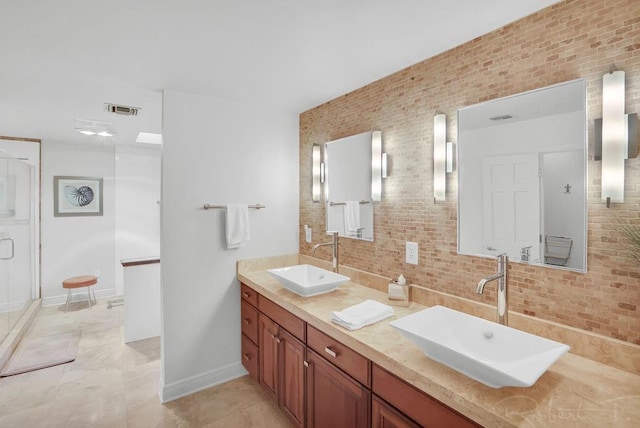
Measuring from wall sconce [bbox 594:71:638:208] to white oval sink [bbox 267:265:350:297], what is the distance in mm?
1440

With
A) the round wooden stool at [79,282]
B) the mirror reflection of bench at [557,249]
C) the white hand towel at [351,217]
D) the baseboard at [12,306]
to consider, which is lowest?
the baseboard at [12,306]

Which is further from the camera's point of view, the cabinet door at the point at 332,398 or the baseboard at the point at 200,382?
the baseboard at the point at 200,382

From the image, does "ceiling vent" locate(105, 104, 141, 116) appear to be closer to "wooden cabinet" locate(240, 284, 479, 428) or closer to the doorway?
"wooden cabinet" locate(240, 284, 479, 428)

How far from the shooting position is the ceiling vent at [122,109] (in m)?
2.66

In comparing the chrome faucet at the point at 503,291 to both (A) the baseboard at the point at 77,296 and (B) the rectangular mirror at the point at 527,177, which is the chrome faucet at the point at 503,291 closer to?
(B) the rectangular mirror at the point at 527,177

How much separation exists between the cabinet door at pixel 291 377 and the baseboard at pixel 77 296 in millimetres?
3857

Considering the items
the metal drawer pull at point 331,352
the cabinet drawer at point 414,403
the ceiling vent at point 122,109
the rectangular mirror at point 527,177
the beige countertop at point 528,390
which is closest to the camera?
the beige countertop at point 528,390

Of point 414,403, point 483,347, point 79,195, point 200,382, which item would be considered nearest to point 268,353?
point 200,382

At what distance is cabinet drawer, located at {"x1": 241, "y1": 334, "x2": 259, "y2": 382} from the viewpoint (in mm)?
2459

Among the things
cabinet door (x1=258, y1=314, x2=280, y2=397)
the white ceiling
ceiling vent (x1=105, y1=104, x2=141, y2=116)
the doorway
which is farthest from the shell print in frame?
cabinet door (x1=258, y1=314, x2=280, y2=397)

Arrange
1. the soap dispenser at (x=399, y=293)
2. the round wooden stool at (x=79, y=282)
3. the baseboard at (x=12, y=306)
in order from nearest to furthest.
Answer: the soap dispenser at (x=399, y=293) → the baseboard at (x=12, y=306) → the round wooden stool at (x=79, y=282)

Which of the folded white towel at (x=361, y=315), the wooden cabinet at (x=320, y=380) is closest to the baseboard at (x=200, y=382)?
the wooden cabinet at (x=320, y=380)

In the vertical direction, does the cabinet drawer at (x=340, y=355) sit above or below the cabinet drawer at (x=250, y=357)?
above

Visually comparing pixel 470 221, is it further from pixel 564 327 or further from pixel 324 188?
pixel 324 188
